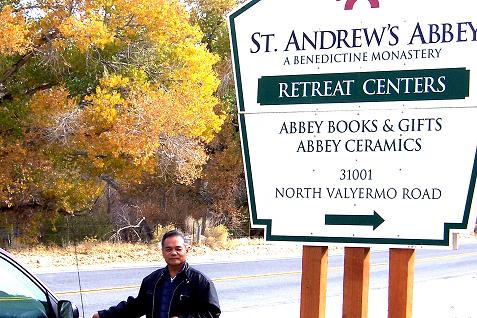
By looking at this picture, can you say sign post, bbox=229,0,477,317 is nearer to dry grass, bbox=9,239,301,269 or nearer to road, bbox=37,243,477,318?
road, bbox=37,243,477,318

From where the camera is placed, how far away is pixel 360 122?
458 centimetres

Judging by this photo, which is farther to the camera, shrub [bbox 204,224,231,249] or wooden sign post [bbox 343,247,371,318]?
shrub [bbox 204,224,231,249]

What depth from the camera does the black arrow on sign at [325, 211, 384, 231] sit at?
453 centimetres

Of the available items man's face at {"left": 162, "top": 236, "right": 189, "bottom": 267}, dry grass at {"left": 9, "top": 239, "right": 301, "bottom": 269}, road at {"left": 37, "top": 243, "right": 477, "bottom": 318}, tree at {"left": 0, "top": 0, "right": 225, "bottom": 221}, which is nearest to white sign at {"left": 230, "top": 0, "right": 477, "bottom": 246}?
man's face at {"left": 162, "top": 236, "right": 189, "bottom": 267}

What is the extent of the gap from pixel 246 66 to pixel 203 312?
1.31m

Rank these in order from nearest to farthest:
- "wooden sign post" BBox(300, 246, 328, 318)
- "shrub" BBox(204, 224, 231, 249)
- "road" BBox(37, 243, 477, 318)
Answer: "wooden sign post" BBox(300, 246, 328, 318) < "road" BBox(37, 243, 477, 318) < "shrub" BBox(204, 224, 231, 249)

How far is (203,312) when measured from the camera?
4535 millimetres

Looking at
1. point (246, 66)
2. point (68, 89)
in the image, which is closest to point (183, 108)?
point (68, 89)

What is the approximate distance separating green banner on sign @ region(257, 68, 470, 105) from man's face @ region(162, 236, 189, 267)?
861 mm

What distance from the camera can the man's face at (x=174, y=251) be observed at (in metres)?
4.61

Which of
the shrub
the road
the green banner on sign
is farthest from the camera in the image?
the shrub

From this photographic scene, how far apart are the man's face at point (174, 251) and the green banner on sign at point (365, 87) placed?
33.9 inches

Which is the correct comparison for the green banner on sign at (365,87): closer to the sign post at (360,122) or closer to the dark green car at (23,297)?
the sign post at (360,122)

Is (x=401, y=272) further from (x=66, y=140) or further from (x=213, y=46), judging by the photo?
(x=213, y=46)
